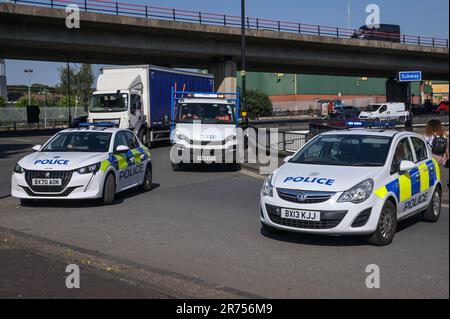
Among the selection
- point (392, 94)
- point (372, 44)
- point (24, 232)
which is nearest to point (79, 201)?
point (24, 232)

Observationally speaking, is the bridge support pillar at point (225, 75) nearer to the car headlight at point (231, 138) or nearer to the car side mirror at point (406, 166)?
the car headlight at point (231, 138)

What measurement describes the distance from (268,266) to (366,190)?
171 cm

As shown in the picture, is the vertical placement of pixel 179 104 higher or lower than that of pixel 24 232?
higher

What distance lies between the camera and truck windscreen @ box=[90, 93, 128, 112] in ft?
83.8

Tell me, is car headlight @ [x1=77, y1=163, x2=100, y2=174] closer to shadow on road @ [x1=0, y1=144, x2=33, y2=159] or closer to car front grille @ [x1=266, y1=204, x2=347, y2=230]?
car front grille @ [x1=266, y1=204, x2=347, y2=230]

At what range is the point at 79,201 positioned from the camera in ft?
39.7

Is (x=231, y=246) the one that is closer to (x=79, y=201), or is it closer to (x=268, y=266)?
(x=268, y=266)

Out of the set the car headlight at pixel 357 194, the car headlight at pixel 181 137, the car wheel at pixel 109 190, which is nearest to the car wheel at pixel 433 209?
the car headlight at pixel 357 194

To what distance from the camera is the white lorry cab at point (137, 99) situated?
2552cm

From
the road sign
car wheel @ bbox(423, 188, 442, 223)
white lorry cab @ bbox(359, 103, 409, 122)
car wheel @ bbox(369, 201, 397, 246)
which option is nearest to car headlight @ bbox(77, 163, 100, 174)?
car wheel @ bbox(369, 201, 397, 246)

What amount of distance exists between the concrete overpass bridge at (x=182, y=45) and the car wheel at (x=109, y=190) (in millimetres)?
23717

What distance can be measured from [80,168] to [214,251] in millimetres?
4199

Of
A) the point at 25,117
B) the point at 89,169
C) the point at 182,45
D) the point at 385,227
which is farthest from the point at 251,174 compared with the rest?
the point at 25,117
